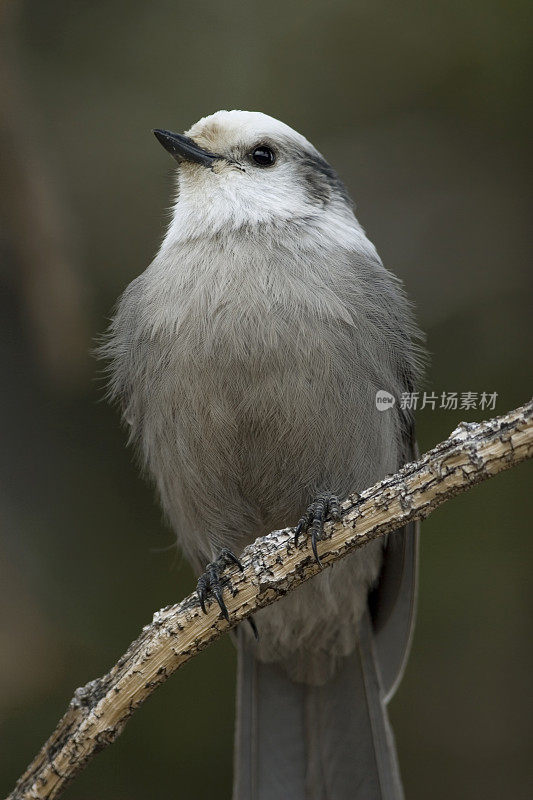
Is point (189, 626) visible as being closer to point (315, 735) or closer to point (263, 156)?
point (315, 735)

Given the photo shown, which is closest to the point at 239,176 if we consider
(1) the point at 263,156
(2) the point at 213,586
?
(1) the point at 263,156

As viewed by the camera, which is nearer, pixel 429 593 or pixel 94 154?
pixel 429 593

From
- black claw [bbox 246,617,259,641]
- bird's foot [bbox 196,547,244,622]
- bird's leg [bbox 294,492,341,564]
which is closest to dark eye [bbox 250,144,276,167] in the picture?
bird's leg [bbox 294,492,341,564]

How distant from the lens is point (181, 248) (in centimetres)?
357

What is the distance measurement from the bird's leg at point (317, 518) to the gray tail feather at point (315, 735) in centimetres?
120

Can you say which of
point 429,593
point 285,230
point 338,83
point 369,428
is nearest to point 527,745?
point 429,593

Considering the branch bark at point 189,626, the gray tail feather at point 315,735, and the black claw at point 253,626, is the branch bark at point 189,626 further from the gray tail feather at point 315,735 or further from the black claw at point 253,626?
the gray tail feather at point 315,735

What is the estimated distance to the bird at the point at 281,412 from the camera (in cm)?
331

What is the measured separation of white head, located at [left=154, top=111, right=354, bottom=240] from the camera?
3557 millimetres

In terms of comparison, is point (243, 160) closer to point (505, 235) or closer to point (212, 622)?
point (212, 622)

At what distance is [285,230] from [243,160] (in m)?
0.34

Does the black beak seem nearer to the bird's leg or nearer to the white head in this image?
the white head

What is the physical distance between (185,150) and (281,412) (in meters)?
1.05

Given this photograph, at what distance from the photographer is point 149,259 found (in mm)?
5113
